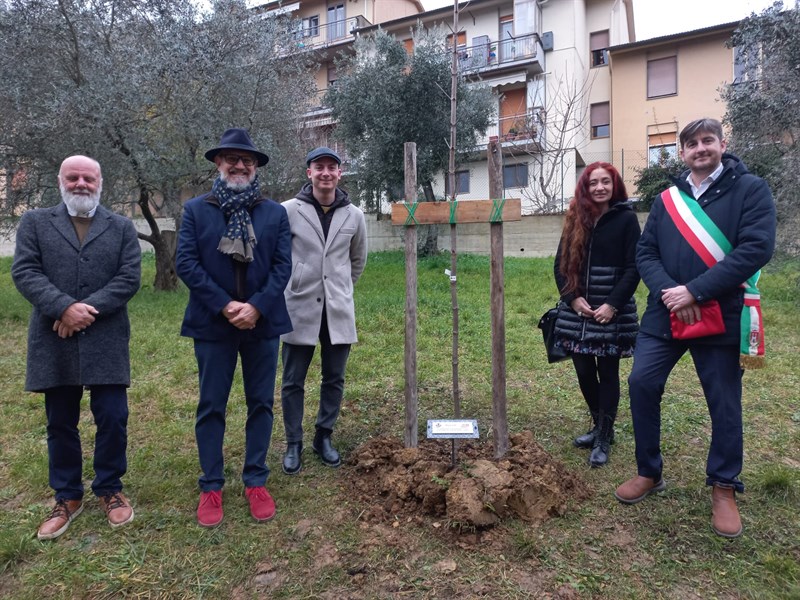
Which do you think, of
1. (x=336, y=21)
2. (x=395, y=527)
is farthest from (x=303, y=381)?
(x=336, y=21)

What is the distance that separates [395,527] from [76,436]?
1.95m

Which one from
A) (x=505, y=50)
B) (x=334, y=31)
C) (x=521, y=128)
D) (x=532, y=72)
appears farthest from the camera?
(x=334, y=31)

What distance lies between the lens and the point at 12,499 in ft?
11.4

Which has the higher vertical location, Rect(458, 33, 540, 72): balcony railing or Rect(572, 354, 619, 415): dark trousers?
Rect(458, 33, 540, 72): balcony railing

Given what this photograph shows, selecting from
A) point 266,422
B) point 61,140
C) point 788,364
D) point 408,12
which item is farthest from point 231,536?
point 408,12

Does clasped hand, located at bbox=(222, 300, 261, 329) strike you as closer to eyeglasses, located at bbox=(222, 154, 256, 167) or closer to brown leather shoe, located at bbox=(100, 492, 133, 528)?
eyeglasses, located at bbox=(222, 154, 256, 167)

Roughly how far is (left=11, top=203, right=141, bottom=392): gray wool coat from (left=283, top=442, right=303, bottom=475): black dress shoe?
1.17m

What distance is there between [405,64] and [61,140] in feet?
30.5

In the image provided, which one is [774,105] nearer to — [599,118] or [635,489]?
[635,489]

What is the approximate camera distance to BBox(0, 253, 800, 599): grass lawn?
2.59 meters

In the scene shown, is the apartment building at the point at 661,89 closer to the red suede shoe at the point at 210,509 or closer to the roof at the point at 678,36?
the roof at the point at 678,36

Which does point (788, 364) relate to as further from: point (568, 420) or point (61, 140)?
point (61, 140)

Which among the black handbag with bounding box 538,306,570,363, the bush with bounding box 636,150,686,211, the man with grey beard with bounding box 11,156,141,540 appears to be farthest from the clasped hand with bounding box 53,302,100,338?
the bush with bounding box 636,150,686,211

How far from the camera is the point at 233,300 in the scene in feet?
10.2
